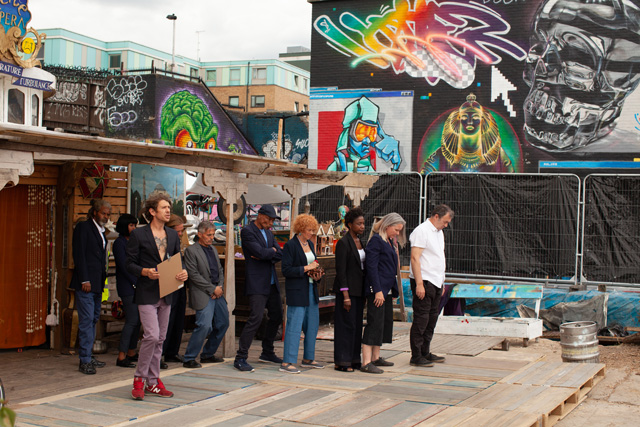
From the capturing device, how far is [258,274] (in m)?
8.53

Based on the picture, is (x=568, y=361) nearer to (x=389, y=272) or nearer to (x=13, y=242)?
(x=389, y=272)

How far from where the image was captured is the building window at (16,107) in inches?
593

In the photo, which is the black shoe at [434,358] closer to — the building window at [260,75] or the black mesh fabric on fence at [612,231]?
the black mesh fabric on fence at [612,231]

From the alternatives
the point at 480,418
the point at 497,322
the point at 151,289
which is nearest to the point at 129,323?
the point at 151,289

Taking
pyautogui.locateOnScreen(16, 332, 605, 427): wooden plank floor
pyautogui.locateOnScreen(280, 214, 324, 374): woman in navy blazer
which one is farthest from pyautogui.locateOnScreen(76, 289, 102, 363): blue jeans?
pyautogui.locateOnScreen(280, 214, 324, 374): woman in navy blazer

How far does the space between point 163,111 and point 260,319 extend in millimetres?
27739

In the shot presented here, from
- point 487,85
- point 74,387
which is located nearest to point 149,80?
point 487,85

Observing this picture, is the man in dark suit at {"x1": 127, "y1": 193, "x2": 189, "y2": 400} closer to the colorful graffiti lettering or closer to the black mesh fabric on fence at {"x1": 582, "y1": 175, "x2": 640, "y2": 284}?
the black mesh fabric on fence at {"x1": 582, "y1": 175, "x2": 640, "y2": 284}

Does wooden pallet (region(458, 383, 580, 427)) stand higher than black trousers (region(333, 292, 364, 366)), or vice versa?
black trousers (region(333, 292, 364, 366))

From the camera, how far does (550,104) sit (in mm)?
19812

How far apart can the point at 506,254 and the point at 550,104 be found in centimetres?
669

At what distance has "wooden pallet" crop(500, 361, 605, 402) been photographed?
805 cm

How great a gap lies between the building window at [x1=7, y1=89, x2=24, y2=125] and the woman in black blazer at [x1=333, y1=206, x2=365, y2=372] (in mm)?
9569

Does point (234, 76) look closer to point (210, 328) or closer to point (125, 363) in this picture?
point (210, 328)
